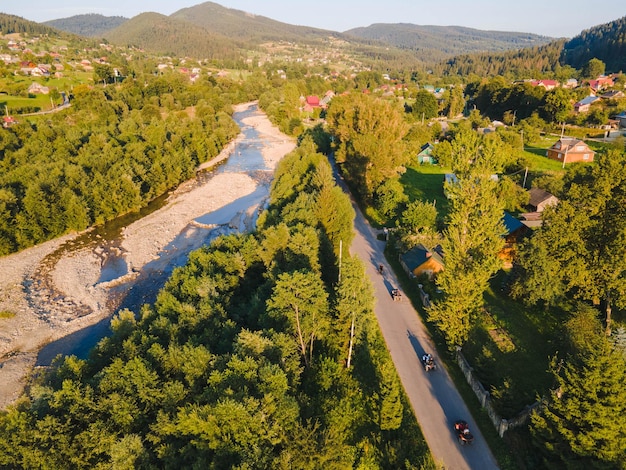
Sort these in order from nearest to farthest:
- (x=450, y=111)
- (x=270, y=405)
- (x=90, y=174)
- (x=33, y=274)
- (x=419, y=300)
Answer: (x=270, y=405) → (x=419, y=300) → (x=33, y=274) → (x=90, y=174) → (x=450, y=111)

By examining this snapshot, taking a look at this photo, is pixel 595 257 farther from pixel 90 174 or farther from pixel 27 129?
pixel 27 129

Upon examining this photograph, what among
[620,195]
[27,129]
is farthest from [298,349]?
[27,129]

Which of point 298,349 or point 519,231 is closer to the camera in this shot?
point 298,349

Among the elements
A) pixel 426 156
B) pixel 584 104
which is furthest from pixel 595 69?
pixel 426 156

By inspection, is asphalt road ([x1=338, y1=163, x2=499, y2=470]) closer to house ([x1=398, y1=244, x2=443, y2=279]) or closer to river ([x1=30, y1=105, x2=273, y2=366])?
house ([x1=398, y1=244, x2=443, y2=279])

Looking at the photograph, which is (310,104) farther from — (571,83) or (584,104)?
(571,83)

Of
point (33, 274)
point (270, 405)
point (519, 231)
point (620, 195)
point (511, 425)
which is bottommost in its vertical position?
point (33, 274)

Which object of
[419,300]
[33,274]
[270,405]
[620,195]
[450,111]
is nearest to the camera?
[270,405]
